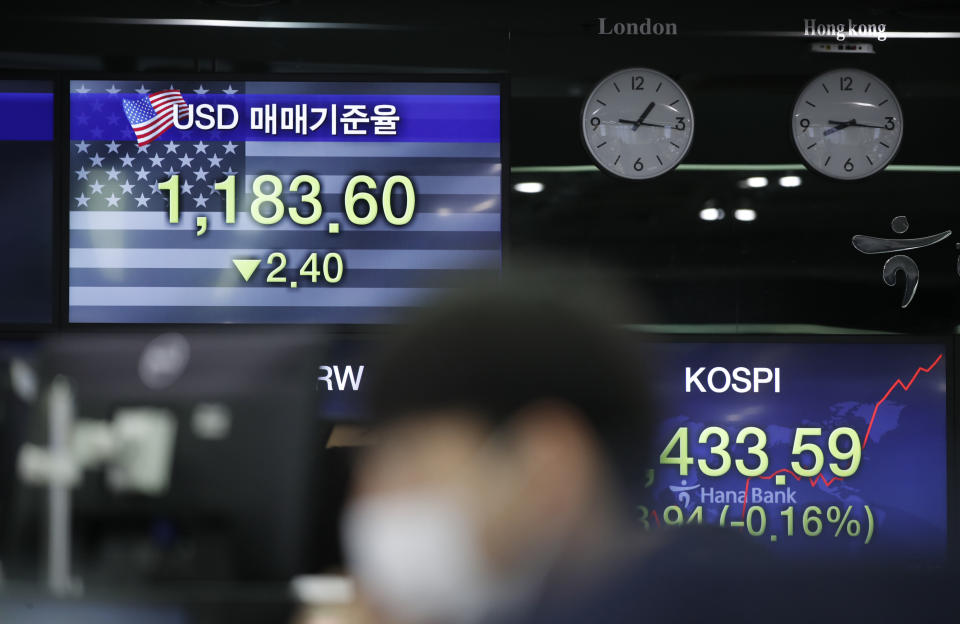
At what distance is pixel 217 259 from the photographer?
3641mm

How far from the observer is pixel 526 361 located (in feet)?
1.78

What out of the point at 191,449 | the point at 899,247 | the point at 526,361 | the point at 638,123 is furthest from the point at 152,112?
the point at 526,361

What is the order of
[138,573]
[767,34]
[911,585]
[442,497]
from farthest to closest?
[767,34] → [138,573] → [911,585] → [442,497]

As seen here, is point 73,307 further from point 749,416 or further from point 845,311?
point 845,311

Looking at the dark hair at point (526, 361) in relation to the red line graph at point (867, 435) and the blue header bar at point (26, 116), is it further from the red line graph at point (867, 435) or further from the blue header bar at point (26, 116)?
the blue header bar at point (26, 116)

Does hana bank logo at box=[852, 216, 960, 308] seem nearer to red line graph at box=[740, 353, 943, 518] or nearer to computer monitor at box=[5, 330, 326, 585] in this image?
red line graph at box=[740, 353, 943, 518]

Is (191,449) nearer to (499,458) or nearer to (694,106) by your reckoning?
(694,106)

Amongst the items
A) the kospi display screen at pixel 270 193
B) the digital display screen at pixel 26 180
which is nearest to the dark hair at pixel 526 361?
the kospi display screen at pixel 270 193

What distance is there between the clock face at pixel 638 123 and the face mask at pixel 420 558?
3.31 meters

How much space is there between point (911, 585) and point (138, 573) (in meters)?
3.27

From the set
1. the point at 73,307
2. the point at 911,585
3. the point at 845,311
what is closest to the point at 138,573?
the point at 73,307

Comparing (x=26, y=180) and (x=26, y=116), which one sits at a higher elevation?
(x=26, y=116)

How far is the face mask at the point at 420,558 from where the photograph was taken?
524 mm

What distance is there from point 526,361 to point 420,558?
0.44ft
